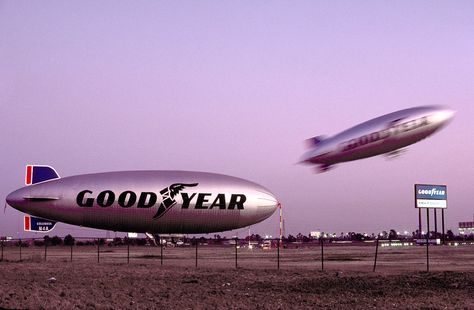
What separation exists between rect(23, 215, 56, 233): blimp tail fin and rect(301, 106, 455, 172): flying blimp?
2368 cm

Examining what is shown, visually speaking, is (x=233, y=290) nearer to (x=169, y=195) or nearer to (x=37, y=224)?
(x=169, y=195)

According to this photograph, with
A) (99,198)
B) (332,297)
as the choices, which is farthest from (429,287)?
(99,198)

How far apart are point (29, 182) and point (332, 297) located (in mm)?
30174

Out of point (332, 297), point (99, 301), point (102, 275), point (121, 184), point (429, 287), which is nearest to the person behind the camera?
point (99, 301)

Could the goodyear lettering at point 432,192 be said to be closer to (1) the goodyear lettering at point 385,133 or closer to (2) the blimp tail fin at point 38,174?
(2) the blimp tail fin at point 38,174

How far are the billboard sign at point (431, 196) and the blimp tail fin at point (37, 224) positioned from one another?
6009cm

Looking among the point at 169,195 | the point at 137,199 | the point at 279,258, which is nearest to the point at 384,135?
the point at 169,195

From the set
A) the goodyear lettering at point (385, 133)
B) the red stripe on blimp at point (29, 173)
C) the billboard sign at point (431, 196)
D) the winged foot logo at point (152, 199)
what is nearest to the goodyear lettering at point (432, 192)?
the billboard sign at point (431, 196)

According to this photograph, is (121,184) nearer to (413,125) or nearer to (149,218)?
(149,218)

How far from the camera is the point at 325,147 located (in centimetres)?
3741

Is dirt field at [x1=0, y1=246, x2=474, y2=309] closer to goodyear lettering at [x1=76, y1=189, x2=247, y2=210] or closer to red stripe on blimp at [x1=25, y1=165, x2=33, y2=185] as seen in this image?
goodyear lettering at [x1=76, y1=189, x2=247, y2=210]

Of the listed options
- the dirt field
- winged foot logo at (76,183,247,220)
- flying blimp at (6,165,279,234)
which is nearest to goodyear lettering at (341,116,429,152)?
the dirt field

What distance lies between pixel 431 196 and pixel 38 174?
224 ft

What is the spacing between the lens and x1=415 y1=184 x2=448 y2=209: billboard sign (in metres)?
96.8
